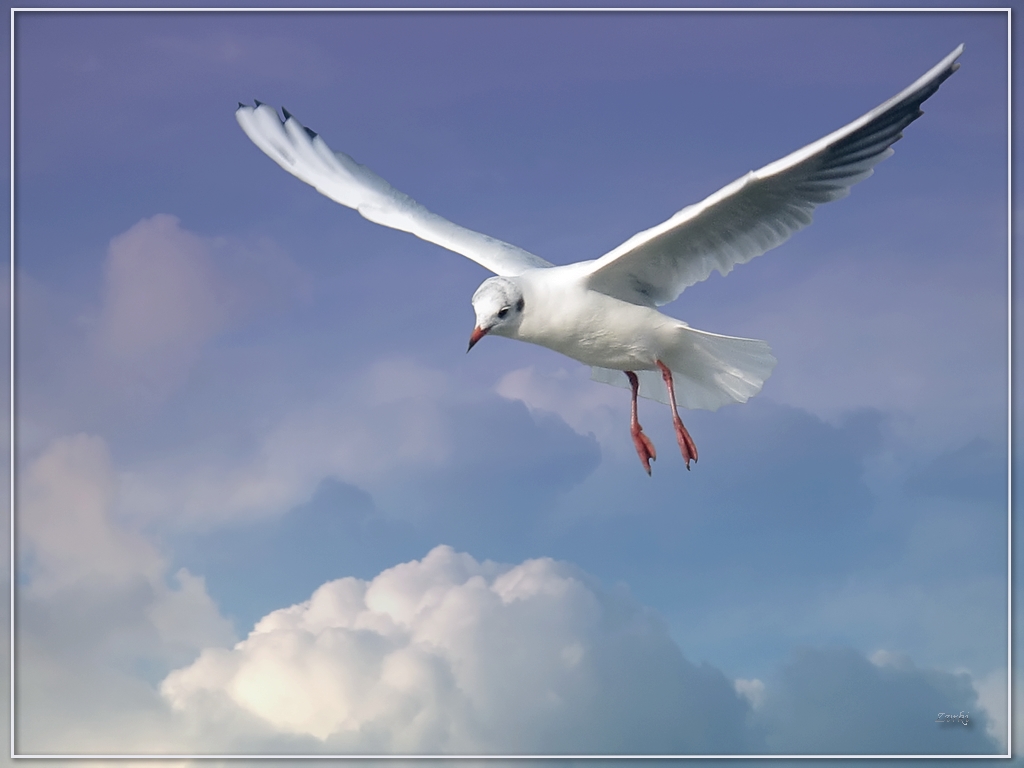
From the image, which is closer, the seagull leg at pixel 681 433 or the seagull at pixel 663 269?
the seagull at pixel 663 269

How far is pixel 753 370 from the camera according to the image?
11.3 ft

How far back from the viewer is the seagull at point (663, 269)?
2938 millimetres

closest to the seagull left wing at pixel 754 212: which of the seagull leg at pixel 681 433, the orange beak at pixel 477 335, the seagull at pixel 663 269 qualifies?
the seagull at pixel 663 269

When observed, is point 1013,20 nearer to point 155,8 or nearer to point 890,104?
point 890,104

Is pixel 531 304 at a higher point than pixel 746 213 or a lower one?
lower

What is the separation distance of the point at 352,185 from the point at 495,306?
987mm

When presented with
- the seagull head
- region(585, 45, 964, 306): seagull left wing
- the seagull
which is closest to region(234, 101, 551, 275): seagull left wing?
the seagull

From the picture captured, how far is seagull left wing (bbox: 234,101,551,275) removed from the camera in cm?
362

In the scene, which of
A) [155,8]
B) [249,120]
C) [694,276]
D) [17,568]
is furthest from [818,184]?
[17,568]

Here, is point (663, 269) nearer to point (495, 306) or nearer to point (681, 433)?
point (681, 433)

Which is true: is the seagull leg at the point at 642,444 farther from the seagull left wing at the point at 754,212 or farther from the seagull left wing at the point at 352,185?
the seagull left wing at the point at 352,185

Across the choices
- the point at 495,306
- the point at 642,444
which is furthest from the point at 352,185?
the point at 642,444

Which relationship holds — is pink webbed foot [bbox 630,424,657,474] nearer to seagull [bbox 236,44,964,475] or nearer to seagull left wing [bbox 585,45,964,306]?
seagull [bbox 236,44,964,475]

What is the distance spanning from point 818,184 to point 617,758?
2.01 m
